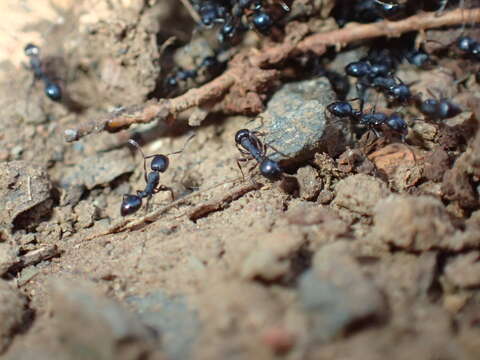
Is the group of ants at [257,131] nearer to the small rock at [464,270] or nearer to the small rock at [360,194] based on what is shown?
the small rock at [360,194]

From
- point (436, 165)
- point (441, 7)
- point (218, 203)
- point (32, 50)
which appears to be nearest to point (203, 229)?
point (218, 203)

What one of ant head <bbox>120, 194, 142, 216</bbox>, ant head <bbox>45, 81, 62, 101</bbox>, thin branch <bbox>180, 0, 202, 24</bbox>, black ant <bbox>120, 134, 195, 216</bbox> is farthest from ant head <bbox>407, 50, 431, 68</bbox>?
ant head <bbox>45, 81, 62, 101</bbox>

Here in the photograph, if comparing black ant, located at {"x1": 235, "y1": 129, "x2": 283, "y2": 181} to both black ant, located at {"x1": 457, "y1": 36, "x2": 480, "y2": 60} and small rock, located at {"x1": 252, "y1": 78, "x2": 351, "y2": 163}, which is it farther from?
black ant, located at {"x1": 457, "y1": 36, "x2": 480, "y2": 60}

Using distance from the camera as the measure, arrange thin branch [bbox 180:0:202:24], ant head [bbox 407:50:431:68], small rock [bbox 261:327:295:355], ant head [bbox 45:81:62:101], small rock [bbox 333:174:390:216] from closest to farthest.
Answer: small rock [bbox 261:327:295:355]
small rock [bbox 333:174:390:216]
ant head [bbox 407:50:431:68]
ant head [bbox 45:81:62:101]
thin branch [bbox 180:0:202:24]

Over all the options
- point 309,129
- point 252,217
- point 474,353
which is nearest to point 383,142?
point 309,129

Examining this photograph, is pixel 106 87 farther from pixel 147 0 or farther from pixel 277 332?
pixel 277 332
